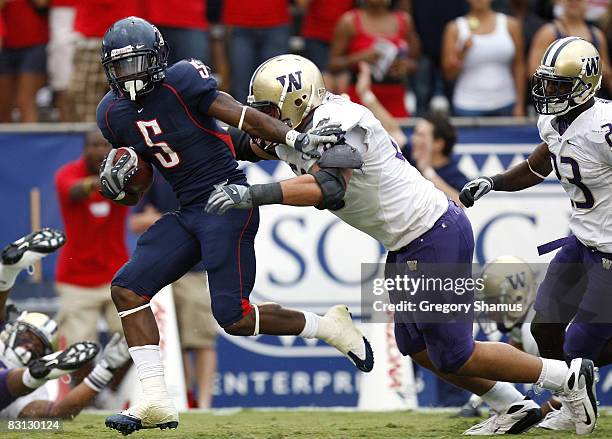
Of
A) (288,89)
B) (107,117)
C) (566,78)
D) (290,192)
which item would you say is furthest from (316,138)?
(566,78)

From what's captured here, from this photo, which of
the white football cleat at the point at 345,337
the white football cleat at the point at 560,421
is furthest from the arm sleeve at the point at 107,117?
the white football cleat at the point at 560,421

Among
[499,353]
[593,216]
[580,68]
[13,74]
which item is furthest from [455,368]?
[13,74]

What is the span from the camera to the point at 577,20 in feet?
32.5

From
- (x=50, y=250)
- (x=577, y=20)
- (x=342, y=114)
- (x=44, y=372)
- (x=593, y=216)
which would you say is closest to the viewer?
(x=342, y=114)

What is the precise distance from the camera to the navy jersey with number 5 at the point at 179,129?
6.24 metres

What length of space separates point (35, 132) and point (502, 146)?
344 centimetres

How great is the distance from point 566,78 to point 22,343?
3343mm

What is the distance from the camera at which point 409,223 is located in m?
6.22

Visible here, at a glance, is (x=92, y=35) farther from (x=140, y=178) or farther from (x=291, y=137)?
(x=291, y=137)

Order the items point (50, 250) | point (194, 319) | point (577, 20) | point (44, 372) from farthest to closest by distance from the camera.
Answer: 1. point (577, 20)
2. point (194, 319)
3. point (50, 250)
4. point (44, 372)

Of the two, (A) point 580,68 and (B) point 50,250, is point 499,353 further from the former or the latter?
(B) point 50,250

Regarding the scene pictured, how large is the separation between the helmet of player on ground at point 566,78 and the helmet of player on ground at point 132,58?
1849 millimetres

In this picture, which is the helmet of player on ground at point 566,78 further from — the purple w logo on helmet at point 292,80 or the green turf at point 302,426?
the green turf at point 302,426

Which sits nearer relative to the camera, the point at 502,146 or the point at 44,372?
the point at 44,372
